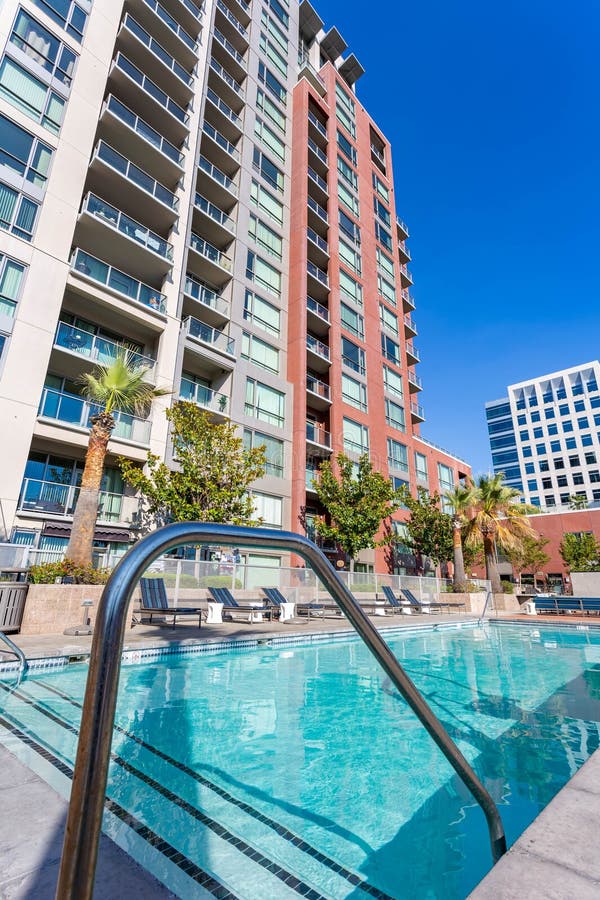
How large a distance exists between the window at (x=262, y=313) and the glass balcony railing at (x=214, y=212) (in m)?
3.80

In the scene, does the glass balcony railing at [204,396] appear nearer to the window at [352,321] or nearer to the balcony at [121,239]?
the balcony at [121,239]

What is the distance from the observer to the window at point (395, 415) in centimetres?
3206

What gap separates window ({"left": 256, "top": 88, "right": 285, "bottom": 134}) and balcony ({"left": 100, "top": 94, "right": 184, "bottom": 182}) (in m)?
10.0

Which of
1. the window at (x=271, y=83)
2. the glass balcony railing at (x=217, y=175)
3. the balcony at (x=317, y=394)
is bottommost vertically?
the balcony at (x=317, y=394)

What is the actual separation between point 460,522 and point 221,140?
2649 cm

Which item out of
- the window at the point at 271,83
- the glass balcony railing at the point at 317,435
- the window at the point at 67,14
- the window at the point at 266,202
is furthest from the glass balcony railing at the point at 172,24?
the glass balcony railing at the point at 317,435

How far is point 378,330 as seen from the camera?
1302 inches

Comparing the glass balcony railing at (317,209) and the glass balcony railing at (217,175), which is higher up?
the glass balcony railing at (317,209)

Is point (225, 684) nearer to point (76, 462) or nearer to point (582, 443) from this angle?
point (76, 462)

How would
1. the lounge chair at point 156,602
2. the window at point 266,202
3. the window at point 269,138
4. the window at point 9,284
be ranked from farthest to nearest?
1. the window at point 269,138
2. the window at point 266,202
3. the window at point 9,284
4. the lounge chair at point 156,602

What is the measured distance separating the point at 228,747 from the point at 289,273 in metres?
27.6

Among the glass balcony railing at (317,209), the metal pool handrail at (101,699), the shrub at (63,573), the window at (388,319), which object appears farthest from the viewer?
the window at (388,319)

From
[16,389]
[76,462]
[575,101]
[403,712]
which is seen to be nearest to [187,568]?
[76,462]

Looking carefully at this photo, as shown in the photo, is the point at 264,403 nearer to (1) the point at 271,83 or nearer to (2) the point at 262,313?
(2) the point at 262,313
